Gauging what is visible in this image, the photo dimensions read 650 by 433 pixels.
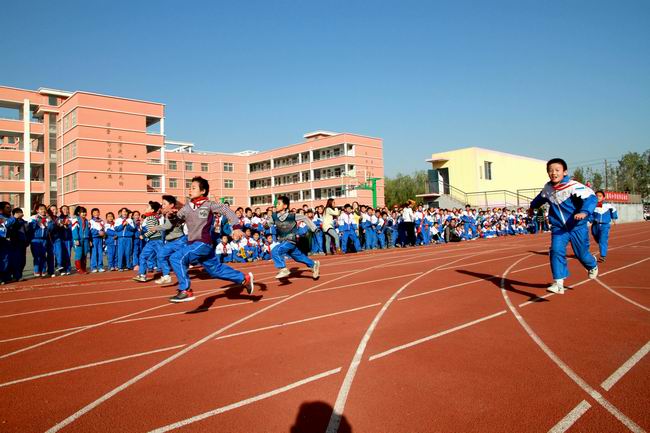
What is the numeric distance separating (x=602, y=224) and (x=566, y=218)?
5937 millimetres

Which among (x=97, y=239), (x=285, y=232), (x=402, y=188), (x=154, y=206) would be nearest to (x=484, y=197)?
(x=402, y=188)

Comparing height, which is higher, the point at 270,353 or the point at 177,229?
the point at 177,229

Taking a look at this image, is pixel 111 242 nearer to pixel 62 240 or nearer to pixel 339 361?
pixel 62 240

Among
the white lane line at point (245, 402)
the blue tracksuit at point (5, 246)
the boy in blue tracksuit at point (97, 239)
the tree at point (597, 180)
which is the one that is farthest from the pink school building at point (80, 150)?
the tree at point (597, 180)

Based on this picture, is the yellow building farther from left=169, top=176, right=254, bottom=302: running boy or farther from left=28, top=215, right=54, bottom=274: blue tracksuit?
left=169, top=176, right=254, bottom=302: running boy

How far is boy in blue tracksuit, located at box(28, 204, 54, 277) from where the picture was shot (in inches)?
474

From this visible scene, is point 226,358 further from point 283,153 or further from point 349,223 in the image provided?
point 283,153

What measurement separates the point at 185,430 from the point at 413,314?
3797mm

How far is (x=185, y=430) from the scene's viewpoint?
3.01 metres

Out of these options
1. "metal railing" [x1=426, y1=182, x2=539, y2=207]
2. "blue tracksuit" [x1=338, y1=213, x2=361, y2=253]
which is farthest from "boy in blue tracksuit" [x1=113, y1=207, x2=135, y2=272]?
"metal railing" [x1=426, y1=182, x2=539, y2=207]

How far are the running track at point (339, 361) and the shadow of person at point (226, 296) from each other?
0.06 m

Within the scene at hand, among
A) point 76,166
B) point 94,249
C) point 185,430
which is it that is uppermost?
point 76,166

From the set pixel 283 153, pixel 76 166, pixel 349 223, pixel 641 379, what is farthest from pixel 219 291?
pixel 283 153

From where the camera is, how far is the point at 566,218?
7.04 m
